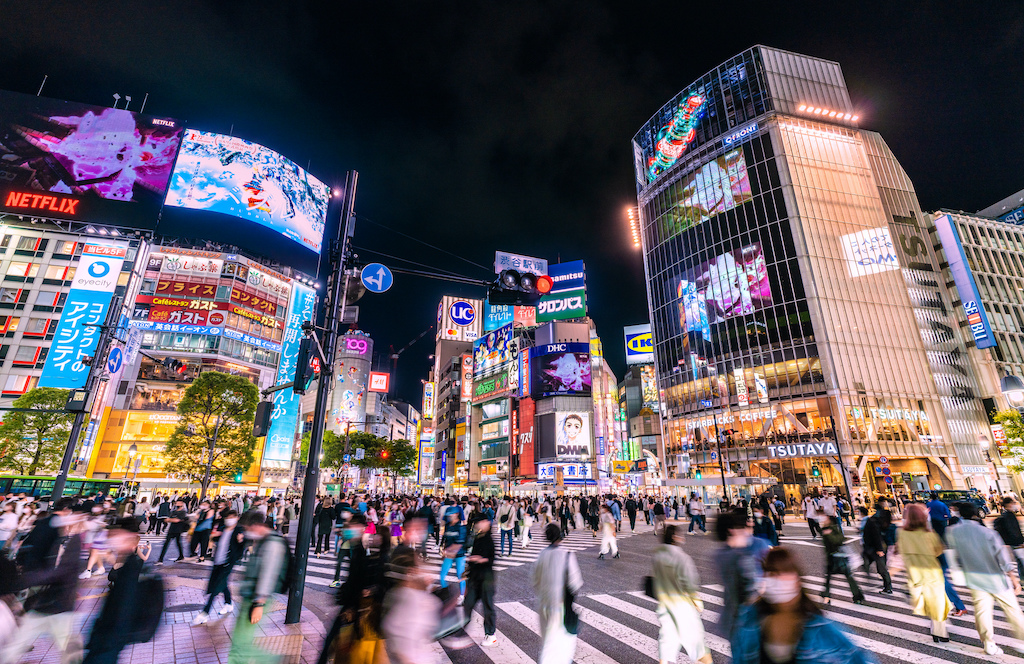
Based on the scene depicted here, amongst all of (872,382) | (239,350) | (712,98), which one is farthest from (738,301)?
(239,350)

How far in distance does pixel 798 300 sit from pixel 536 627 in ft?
185

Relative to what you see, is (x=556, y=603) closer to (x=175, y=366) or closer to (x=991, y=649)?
(x=991, y=649)

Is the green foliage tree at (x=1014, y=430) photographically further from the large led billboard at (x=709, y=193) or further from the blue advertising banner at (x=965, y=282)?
the large led billboard at (x=709, y=193)

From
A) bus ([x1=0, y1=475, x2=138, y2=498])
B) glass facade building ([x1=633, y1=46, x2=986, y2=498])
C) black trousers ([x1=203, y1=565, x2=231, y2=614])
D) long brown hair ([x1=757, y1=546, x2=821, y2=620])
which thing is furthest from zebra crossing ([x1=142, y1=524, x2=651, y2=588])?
glass facade building ([x1=633, y1=46, x2=986, y2=498])

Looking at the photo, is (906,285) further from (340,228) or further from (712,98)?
(340,228)

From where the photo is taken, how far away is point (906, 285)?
180 feet

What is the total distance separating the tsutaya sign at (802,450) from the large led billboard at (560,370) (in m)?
22.4

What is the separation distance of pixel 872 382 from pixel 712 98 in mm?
44500

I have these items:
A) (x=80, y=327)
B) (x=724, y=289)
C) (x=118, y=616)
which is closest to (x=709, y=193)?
(x=724, y=289)

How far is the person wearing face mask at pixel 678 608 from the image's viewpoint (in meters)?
5.20

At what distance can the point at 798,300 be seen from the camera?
52406 mm

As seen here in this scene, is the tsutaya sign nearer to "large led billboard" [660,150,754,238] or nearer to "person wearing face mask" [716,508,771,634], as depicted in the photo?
"large led billboard" [660,150,754,238]

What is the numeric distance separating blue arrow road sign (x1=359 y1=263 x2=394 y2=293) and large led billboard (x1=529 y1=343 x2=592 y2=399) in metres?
52.8

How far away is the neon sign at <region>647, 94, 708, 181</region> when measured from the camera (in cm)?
6769
